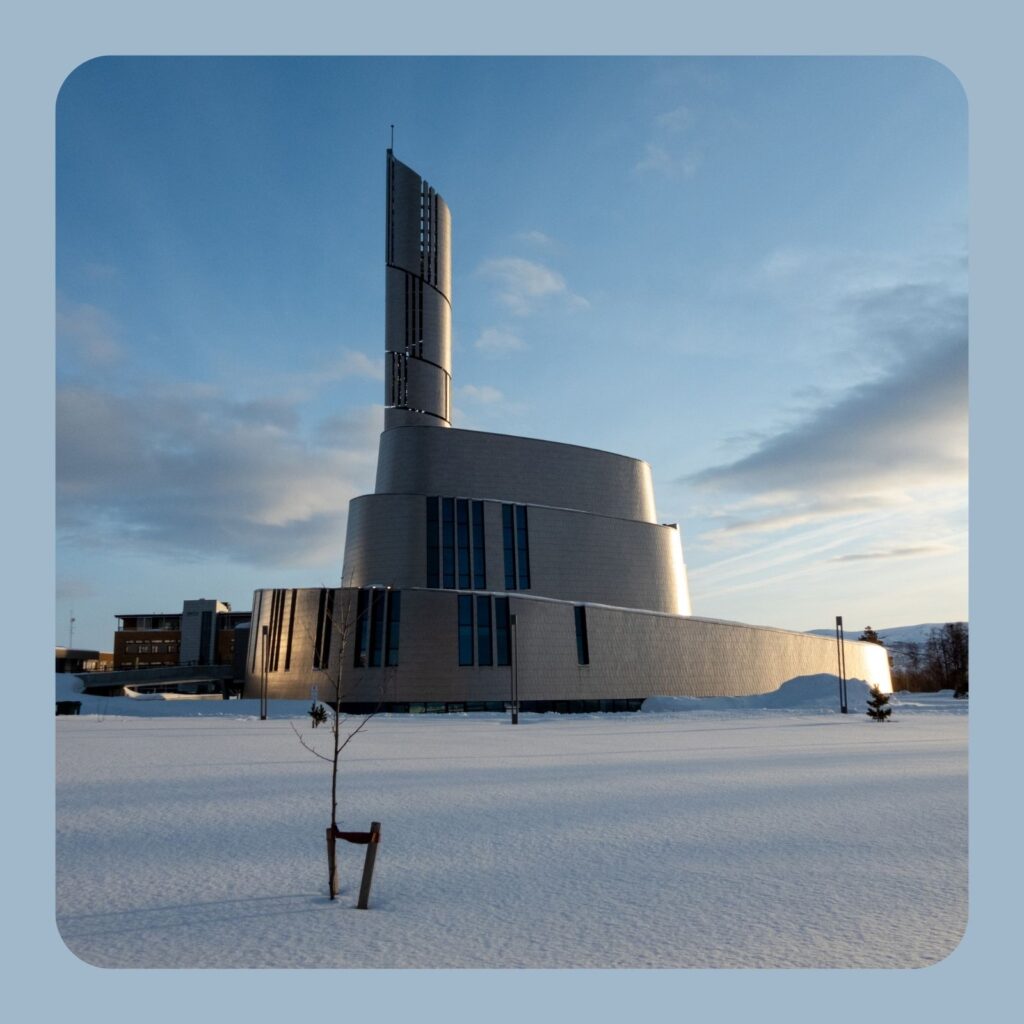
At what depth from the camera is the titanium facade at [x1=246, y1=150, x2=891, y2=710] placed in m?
51.4

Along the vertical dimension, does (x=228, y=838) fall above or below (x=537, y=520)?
below

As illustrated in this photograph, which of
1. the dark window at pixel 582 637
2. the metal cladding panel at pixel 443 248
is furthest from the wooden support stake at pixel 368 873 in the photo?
the metal cladding panel at pixel 443 248

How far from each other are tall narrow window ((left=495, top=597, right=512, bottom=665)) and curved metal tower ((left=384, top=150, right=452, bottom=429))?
16604 millimetres

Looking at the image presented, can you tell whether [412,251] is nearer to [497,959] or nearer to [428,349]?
[428,349]

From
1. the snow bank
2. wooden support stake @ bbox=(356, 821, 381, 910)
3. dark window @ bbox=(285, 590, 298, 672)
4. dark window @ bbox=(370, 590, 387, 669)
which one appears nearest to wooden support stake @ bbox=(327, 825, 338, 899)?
wooden support stake @ bbox=(356, 821, 381, 910)

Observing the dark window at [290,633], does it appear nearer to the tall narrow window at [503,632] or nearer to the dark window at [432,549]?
the dark window at [432,549]

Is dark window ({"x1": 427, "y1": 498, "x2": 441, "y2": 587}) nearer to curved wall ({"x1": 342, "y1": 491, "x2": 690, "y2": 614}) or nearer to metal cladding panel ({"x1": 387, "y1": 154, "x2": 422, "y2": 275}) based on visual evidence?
curved wall ({"x1": 342, "y1": 491, "x2": 690, "y2": 614})

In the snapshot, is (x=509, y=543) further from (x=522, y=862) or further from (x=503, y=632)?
(x=522, y=862)

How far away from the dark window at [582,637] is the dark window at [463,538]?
745 cm

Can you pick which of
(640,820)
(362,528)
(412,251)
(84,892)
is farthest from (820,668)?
(84,892)

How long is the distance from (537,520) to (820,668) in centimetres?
2874

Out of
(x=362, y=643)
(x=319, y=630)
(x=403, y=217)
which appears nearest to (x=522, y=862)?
(x=362, y=643)

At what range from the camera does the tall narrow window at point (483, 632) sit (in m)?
51.8

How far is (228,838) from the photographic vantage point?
11.0m
